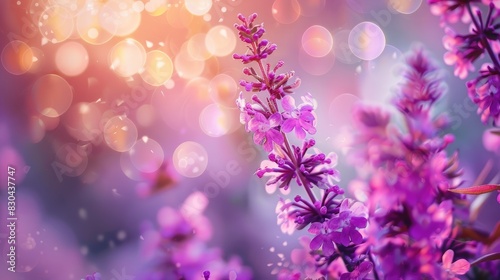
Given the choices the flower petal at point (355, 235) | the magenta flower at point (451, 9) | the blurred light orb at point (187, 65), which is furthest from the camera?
the blurred light orb at point (187, 65)

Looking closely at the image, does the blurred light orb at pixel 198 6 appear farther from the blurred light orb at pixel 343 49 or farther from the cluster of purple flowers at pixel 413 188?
the cluster of purple flowers at pixel 413 188

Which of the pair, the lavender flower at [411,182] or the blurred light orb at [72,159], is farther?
the blurred light orb at [72,159]

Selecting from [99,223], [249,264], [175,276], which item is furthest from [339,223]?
[99,223]

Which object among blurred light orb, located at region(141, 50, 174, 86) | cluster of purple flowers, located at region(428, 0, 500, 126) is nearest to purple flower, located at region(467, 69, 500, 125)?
cluster of purple flowers, located at region(428, 0, 500, 126)

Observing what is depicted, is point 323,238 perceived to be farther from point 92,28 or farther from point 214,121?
point 92,28

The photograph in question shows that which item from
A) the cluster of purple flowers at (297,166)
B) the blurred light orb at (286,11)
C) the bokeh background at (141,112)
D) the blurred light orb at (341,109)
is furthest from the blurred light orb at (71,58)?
the cluster of purple flowers at (297,166)

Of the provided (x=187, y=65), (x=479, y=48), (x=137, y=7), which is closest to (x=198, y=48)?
(x=187, y=65)

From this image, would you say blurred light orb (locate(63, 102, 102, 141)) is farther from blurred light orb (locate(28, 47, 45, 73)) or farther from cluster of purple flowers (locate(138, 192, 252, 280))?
cluster of purple flowers (locate(138, 192, 252, 280))
